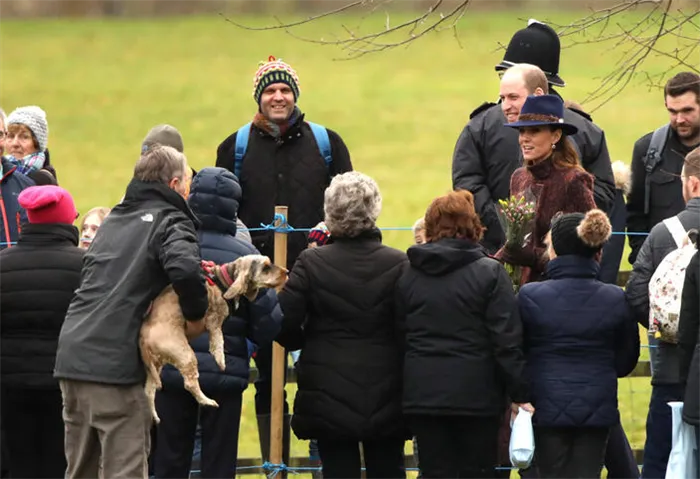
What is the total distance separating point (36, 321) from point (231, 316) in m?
0.97

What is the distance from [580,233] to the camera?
7.73m

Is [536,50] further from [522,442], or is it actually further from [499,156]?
[522,442]

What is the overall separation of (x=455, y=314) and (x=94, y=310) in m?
1.69

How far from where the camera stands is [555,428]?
7727mm

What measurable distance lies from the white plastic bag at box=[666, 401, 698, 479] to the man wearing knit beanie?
110 inches

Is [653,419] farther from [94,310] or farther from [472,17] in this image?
[472,17]

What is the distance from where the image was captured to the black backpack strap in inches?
400

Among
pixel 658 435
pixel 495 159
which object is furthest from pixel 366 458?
pixel 495 159

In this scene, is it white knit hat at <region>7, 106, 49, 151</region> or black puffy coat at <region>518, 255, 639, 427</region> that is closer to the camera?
black puffy coat at <region>518, 255, 639, 427</region>

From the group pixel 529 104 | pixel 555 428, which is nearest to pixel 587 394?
pixel 555 428

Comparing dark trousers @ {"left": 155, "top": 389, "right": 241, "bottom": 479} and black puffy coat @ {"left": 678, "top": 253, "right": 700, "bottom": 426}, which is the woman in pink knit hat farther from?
black puffy coat @ {"left": 678, "top": 253, "right": 700, "bottom": 426}

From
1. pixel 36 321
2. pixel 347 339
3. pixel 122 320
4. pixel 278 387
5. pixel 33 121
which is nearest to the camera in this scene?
pixel 122 320

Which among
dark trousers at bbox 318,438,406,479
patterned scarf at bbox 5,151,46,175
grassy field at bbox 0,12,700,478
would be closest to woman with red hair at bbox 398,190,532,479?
dark trousers at bbox 318,438,406,479

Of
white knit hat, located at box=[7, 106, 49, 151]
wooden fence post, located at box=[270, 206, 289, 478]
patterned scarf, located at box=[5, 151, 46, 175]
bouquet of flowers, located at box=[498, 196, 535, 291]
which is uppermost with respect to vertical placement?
white knit hat, located at box=[7, 106, 49, 151]
